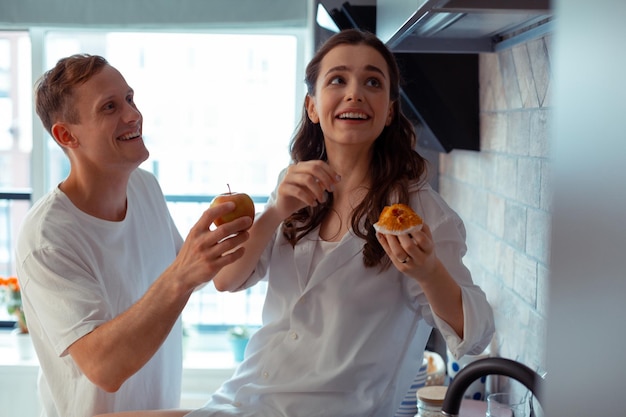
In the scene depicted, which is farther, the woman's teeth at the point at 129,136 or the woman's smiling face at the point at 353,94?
the woman's teeth at the point at 129,136

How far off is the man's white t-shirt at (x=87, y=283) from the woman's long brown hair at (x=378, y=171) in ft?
1.46

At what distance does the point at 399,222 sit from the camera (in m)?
1.12

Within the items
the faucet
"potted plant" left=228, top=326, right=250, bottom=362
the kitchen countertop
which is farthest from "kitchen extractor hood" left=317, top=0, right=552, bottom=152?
the kitchen countertop

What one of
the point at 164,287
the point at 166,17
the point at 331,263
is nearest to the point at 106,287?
the point at 164,287

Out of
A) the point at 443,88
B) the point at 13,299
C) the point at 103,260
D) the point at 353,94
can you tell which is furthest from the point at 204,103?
the point at 353,94

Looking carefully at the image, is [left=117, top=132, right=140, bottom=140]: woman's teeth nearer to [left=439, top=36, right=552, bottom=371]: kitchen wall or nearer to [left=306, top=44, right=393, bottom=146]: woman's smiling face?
[left=306, top=44, right=393, bottom=146]: woman's smiling face

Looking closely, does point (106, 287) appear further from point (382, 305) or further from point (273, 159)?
point (273, 159)

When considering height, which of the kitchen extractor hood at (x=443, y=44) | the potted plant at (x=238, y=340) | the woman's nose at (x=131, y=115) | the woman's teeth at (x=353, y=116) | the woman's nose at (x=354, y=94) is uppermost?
the kitchen extractor hood at (x=443, y=44)

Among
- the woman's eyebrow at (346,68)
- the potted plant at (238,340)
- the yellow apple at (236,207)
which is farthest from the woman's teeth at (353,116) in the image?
the potted plant at (238,340)

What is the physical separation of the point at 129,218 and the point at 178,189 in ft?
6.81

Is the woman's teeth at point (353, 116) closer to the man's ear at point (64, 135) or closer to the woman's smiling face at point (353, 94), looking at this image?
the woman's smiling face at point (353, 94)

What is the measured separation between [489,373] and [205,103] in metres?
2.84

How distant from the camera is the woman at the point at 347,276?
1280mm

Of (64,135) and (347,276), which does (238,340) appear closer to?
(64,135)
